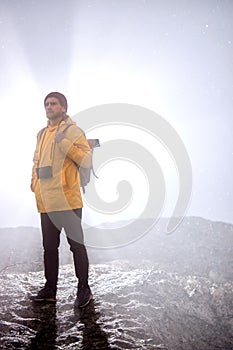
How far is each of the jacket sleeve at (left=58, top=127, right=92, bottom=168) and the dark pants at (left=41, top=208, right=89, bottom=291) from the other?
2.81 ft

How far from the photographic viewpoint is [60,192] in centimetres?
516

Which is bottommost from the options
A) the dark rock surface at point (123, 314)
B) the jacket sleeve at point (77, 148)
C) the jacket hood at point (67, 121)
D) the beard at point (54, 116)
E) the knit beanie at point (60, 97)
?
the dark rock surface at point (123, 314)

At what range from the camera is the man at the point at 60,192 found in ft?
16.9

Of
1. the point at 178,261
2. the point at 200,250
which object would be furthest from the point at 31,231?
the point at 200,250

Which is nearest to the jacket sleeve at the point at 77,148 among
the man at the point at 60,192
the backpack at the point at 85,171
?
the man at the point at 60,192

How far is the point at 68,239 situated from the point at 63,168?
120 cm

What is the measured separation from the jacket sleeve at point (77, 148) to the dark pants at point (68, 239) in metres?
0.86

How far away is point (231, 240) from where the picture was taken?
26531mm

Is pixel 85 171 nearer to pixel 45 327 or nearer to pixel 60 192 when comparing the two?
pixel 60 192

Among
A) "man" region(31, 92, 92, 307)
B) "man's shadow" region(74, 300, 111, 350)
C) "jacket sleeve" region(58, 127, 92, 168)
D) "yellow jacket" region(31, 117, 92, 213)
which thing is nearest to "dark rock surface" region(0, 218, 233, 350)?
"man's shadow" region(74, 300, 111, 350)

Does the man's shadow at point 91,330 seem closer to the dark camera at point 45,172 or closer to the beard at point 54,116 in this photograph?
the dark camera at point 45,172

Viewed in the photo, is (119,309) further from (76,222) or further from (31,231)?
(31,231)

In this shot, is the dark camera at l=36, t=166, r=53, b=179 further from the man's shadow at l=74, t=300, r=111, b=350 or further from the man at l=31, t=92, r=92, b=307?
the man's shadow at l=74, t=300, r=111, b=350

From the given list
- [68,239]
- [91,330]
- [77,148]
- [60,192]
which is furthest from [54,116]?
[91,330]
